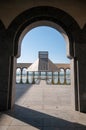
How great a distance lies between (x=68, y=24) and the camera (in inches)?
251

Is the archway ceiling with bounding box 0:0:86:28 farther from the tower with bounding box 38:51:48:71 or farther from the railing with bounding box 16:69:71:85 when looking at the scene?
the tower with bounding box 38:51:48:71

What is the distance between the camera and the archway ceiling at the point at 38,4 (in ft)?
20.9

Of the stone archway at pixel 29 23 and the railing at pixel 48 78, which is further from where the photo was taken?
the railing at pixel 48 78

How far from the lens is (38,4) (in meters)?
6.43

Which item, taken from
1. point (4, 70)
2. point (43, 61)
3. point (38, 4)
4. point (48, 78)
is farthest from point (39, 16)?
point (43, 61)

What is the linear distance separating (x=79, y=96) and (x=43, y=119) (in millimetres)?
1816

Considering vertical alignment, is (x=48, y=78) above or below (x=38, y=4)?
below

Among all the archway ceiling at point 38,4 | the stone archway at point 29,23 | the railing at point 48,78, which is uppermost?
the archway ceiling at point 38,4

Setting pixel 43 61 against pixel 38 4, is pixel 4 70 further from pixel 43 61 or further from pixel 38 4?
pixel 43 61

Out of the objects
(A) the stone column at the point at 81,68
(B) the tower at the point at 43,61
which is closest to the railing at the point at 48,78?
(B) the tower at the point at 43,61

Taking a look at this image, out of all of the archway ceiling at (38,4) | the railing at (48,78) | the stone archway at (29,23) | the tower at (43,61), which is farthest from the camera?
the tower at (43,61)

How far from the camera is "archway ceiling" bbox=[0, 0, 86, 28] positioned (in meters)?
6.38

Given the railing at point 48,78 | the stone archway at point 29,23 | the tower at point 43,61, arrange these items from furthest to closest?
the tower at point 43,61 < the railing at point 48,78 < the stone archway at point 29,23

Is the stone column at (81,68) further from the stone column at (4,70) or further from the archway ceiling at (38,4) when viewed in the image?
the stone column at (4,70)
